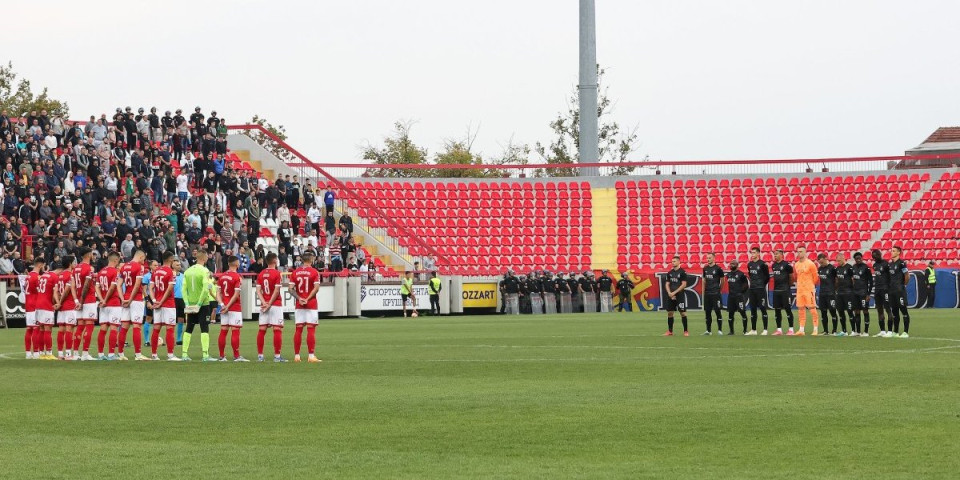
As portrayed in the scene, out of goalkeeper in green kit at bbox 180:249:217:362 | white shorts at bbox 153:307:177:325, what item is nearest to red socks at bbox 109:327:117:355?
white shorts at bbox 153:307:177:325

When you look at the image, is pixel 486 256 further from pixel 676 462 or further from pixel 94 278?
pixel 676 462

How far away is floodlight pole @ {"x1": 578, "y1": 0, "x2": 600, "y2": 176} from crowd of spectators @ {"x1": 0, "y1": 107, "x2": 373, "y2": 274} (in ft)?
40.6

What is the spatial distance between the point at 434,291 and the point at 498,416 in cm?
3730

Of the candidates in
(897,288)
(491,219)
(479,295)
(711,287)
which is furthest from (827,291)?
(491,219)

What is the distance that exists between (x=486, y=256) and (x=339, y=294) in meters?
11.6

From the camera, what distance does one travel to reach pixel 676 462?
1066 cm

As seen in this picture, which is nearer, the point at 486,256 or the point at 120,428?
the point at 120,428

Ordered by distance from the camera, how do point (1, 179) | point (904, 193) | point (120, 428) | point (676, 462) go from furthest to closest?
point (904, 193) → point (1, 179) → point (120, 428) → point (676, 462)

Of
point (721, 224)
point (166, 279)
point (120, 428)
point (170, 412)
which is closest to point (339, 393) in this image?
point (170, 412)

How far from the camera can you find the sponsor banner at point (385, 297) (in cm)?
4997

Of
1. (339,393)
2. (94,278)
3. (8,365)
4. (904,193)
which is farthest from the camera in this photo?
(904,193)

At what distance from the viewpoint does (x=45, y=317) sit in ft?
83.2

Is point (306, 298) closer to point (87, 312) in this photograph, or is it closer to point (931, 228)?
point (87, 312)

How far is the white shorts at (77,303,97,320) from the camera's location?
25.2m
